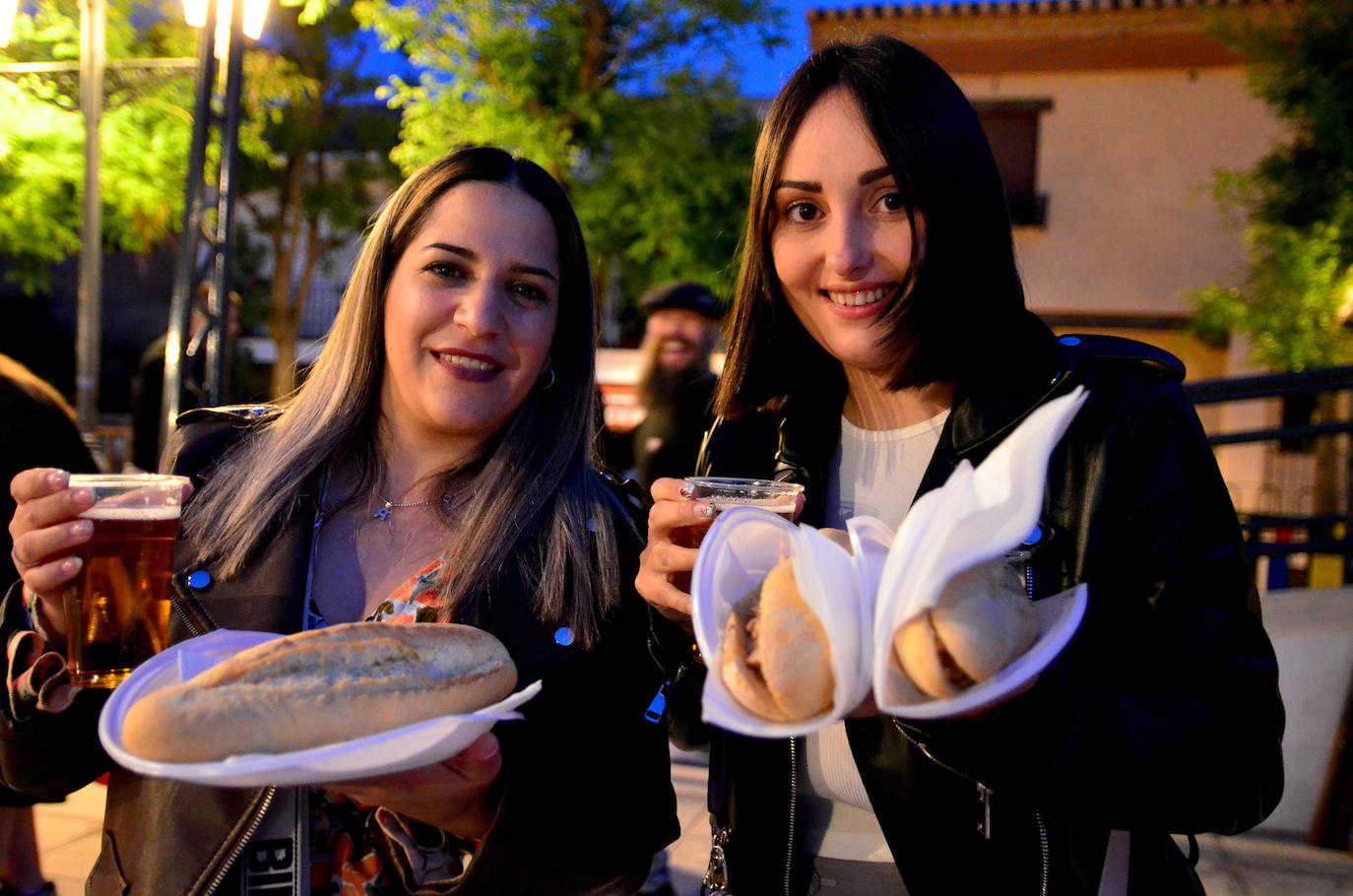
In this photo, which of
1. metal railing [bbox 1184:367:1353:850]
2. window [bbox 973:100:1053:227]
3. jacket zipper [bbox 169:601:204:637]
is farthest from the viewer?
window [bbox 973:100:1053:227]

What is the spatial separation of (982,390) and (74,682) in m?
1.60

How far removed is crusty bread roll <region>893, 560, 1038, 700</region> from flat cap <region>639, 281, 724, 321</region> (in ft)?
15.9

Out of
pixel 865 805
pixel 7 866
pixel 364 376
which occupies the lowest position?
pixel 7 866

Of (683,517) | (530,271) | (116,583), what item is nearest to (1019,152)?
(530,271)

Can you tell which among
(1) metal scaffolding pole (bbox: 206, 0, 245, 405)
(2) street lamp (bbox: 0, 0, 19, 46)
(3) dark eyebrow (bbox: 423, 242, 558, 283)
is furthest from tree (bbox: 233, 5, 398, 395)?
(3) dark eyebrow (bbox: 423, 242, 558, 283)

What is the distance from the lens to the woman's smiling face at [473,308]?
1983 millimetres

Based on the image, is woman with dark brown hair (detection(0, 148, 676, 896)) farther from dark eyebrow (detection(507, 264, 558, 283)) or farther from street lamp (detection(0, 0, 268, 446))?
street lamp (detection(0, 0, 268, 446))

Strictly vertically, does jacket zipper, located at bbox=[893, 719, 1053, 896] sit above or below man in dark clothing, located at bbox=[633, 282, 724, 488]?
below

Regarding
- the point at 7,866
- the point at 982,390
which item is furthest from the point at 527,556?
the point at 7,866

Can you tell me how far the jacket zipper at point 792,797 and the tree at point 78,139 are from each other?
9.20 metres

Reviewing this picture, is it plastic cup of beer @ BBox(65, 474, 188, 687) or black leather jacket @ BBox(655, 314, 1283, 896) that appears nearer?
black leather jacket @ BBox(655, 314, 1283, 896)

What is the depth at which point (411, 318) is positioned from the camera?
2.00 m

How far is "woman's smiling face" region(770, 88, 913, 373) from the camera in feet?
5.53

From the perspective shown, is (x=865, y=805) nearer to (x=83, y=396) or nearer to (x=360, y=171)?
(x=83, y=396)
